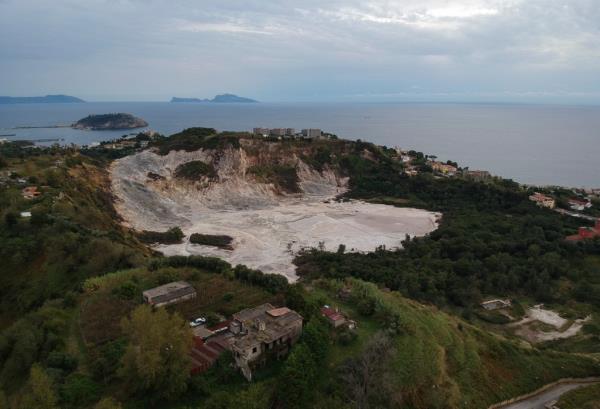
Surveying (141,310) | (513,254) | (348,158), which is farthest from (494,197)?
(141,310)

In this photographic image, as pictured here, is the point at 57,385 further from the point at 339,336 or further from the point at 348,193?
the point at 348,193

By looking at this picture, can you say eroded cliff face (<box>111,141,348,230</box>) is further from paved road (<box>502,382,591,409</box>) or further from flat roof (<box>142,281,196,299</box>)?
paved road (<box>502,382,591,409</box>)

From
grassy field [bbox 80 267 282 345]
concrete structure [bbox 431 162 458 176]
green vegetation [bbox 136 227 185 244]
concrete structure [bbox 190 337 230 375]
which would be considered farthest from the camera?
concrete structure [bbox 431 162 458 176]

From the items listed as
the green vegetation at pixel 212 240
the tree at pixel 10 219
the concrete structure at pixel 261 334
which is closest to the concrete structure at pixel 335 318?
the concrete structure at pixel 261 334

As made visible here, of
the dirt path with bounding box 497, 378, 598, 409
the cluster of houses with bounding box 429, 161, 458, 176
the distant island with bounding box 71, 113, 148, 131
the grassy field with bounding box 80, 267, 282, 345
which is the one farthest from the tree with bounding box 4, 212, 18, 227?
the distant island with bounding box 71, 113, 148, 131

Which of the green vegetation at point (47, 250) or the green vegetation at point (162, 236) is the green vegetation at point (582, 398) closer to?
the green vegetation at point (47, 250)
